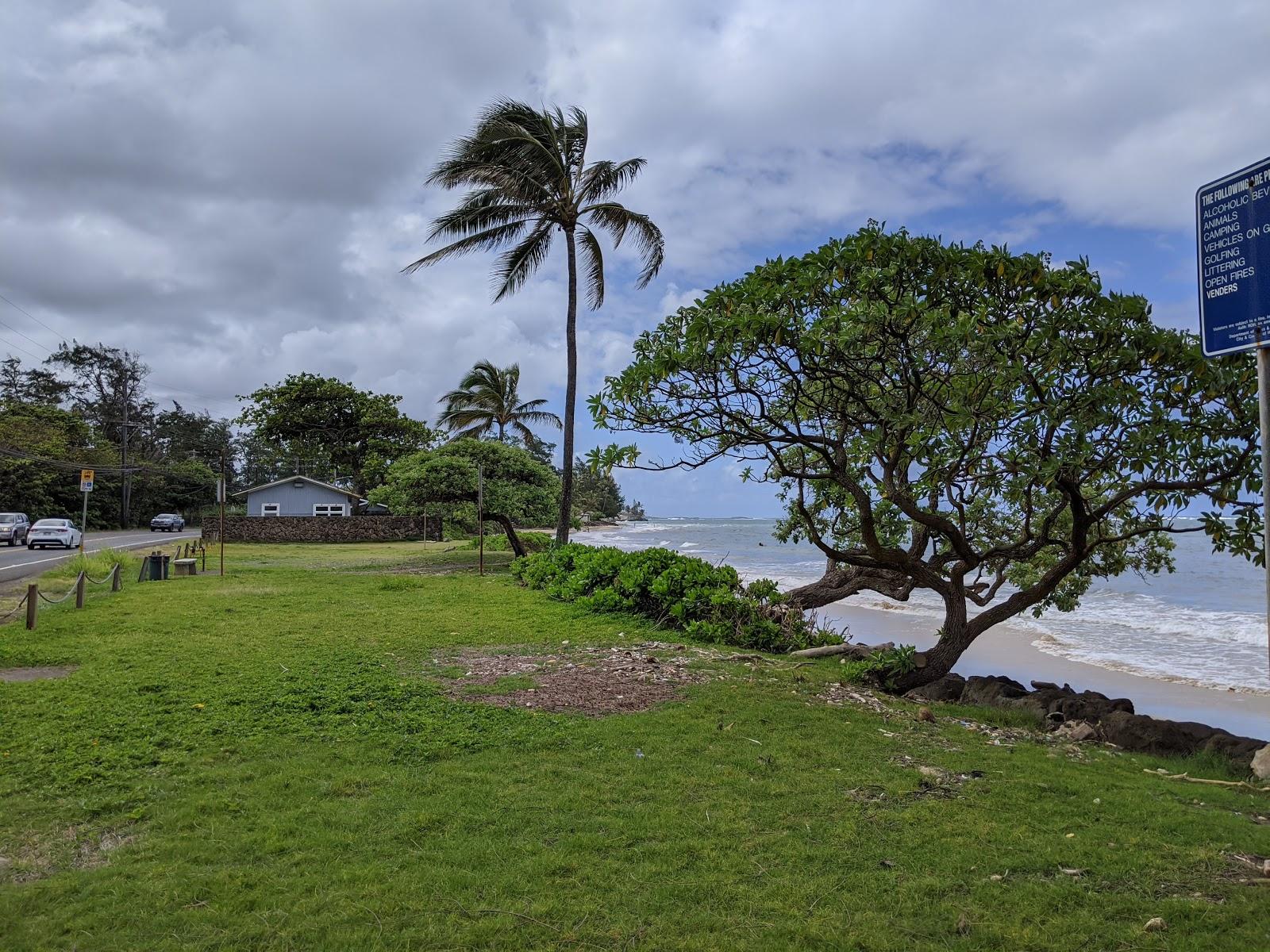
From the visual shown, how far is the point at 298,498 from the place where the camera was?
3959cm

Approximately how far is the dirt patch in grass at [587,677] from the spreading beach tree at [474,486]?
1195cm

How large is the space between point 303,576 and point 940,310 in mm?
15608

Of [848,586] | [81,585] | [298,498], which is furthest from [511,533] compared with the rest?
[298,498]

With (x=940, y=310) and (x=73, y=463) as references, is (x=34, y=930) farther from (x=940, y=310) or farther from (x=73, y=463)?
(x=73, y=463)

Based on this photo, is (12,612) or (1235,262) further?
(12,612)

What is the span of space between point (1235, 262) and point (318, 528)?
125ft

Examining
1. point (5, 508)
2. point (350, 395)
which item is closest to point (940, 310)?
point (350, 395)

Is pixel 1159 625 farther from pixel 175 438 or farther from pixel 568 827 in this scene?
pixel 175 438

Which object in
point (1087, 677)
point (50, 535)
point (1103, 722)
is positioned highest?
point (50, 535)

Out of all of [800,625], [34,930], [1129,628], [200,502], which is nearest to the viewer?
[34,930]

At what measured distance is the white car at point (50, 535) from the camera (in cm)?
2600

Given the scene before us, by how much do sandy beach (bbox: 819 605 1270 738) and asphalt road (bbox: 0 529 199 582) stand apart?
18.3 metres

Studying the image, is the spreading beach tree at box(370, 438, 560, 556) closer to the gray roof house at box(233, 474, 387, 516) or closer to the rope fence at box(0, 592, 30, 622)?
the rope fence at box(0, 592, 30, 622)

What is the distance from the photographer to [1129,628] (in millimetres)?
16453
